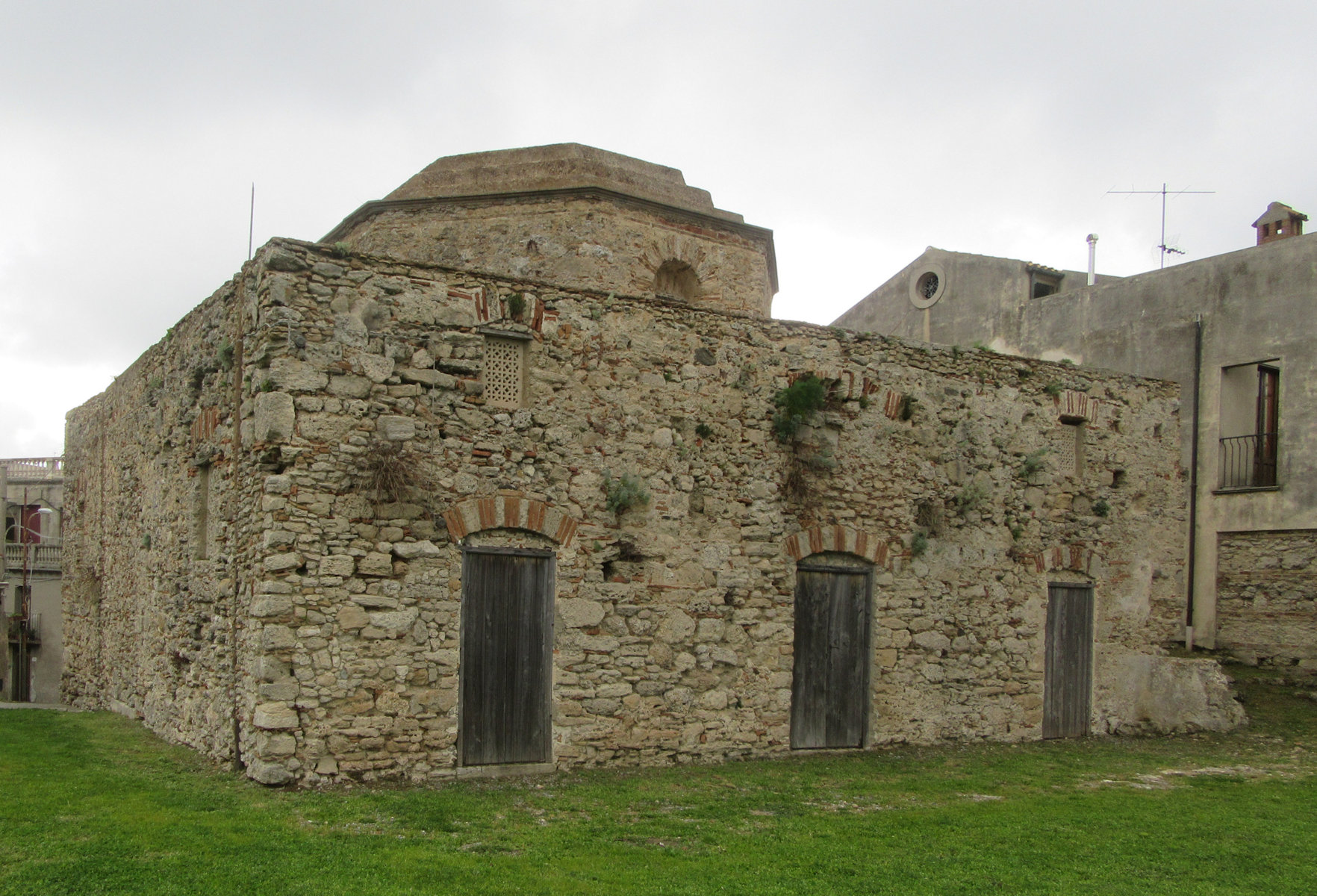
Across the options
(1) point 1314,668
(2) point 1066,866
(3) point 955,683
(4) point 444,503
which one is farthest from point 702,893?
(1) point 1314,668

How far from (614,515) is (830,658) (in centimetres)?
296

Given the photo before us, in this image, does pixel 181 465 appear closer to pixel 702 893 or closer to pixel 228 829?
pixel 228 829

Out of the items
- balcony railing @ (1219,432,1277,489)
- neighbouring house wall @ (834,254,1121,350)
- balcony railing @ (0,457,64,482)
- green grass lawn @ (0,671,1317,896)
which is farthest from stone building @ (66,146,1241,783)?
balcony railing @ (0,457,64,482)

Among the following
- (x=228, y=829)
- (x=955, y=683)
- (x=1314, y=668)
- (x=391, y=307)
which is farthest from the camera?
(x=1314, y=668)

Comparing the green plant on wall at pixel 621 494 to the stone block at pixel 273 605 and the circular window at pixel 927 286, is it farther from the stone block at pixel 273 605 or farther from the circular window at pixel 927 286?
the circular window at pixel 927 286

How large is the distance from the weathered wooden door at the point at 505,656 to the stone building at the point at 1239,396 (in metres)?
10.6

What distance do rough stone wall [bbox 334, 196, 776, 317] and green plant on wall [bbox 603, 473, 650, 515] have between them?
14.2 ft

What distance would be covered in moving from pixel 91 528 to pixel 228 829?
9259 millimetres

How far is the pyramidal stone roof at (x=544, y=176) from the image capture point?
1384cm

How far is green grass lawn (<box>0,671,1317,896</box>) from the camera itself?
6.26m

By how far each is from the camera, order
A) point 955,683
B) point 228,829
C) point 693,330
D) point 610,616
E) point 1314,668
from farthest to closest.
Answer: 1. point 1314,668
2. point 955,683
3. point 693,330
4. point 610,616
5. point 228,829

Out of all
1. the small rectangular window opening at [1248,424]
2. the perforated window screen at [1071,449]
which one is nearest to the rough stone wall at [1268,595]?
the small rectangular window opening at [1248,424]

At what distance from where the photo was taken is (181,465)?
10859 mm

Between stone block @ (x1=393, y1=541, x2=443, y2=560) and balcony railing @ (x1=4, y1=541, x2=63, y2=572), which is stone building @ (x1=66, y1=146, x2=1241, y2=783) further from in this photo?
balcony railing @ (x1=4, y1=541, x2=63, y2=572)
